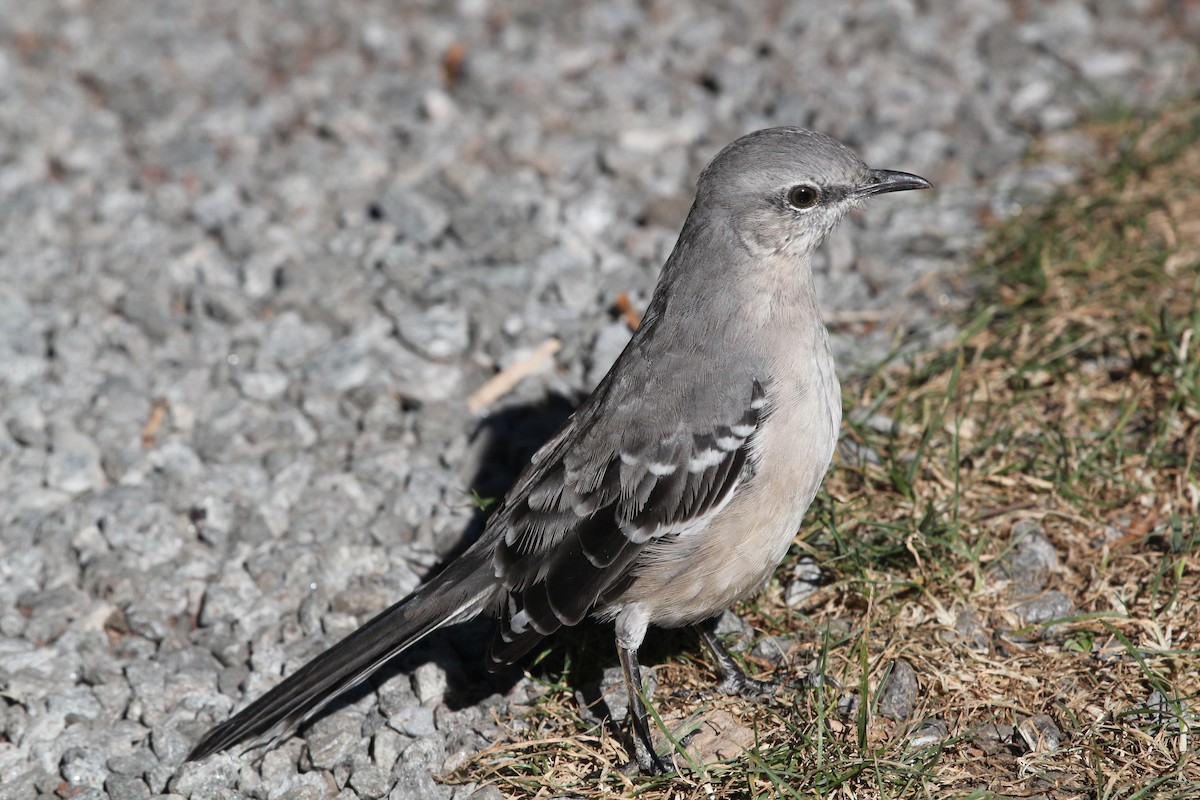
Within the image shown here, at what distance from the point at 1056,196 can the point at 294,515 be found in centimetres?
457

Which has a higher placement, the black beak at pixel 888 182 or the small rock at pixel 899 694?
the black beak at pixel 888 182

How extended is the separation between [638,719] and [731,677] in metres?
0.45

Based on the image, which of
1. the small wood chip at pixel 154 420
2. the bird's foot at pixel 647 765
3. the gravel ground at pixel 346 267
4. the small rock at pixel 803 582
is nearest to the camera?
the bird's foot at pixel 647 765

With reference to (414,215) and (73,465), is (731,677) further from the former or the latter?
(414,215)

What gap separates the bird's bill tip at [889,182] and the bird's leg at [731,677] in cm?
192

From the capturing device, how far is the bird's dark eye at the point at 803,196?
486cm

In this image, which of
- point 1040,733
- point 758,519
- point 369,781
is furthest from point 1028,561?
point 369,781

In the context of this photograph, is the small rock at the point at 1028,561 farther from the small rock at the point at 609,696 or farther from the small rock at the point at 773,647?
the small rock at the point at 609,696

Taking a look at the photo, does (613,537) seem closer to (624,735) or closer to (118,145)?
(624,735)

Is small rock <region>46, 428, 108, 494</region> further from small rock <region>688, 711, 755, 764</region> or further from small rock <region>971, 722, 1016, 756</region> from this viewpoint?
small rock <region>971, 722, 1016, 756</region>

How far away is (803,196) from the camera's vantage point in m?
4.88

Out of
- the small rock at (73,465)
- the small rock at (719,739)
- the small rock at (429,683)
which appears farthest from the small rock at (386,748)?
the small rock at (73,465)

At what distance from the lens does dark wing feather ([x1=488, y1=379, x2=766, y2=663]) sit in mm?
4648

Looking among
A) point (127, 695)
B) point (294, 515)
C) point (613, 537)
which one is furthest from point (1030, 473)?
point (127, 695)
